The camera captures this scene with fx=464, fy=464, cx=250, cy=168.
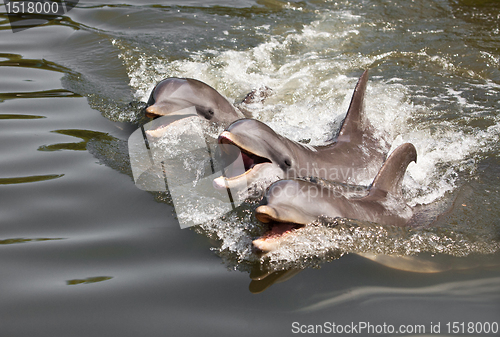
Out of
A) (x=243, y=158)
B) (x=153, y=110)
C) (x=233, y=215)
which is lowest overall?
(x=233, y=215)

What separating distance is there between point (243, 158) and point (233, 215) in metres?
0.71

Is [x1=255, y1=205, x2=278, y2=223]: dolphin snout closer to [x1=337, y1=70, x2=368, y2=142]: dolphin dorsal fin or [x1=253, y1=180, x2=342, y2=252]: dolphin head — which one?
[x1=253, y1=180, x2=342, y2=252]: dolphin head

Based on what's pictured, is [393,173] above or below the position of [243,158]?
below

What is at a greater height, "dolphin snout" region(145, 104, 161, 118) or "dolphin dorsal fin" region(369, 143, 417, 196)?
"dolphin snout" region(145, 104, 161, 118)

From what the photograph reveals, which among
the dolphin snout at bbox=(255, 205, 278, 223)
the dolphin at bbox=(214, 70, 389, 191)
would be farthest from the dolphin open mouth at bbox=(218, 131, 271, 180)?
the dolphin snout at bbox=(255, 205, 278, 223)

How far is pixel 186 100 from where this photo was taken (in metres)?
6.26

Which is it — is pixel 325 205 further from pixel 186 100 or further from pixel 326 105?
pixel 326 105

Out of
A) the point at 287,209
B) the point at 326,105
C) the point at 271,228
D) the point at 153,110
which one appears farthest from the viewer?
the point at 326,105

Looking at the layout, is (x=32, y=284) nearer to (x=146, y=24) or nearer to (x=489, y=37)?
(x=146, y=24)

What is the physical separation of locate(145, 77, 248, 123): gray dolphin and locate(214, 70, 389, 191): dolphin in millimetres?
1443

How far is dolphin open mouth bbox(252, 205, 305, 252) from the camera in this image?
12.5 feet

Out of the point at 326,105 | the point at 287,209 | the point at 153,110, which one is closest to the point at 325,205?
the point at 287,209

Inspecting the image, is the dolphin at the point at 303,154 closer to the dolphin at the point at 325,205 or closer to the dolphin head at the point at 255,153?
the dolphin head at the point at 255,153

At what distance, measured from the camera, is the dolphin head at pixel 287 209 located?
3.85 meters
